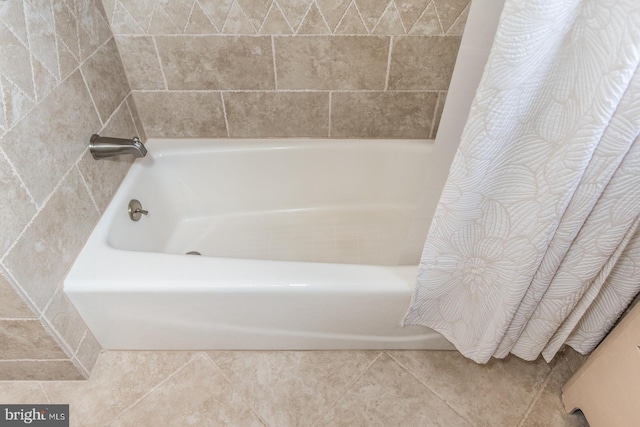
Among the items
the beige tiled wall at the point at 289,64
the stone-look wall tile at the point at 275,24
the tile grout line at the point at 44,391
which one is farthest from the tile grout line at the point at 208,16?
the tile grout line at the point at 44,391

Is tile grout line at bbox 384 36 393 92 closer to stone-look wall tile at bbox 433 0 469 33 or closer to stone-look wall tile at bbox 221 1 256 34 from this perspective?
stone-look wall tile at bbox 433 0 469 33

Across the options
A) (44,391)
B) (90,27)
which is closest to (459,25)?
(90,27)

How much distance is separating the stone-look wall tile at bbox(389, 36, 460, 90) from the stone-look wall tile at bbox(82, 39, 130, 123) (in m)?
0.93

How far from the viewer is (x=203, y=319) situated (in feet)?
3.82

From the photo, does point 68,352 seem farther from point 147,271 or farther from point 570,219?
point 570,219

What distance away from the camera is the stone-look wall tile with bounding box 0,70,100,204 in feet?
3.01

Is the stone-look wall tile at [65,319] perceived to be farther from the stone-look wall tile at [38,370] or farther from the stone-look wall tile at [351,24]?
the stone-look wall tile at [351,24]

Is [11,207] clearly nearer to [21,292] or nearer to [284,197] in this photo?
[21,292]

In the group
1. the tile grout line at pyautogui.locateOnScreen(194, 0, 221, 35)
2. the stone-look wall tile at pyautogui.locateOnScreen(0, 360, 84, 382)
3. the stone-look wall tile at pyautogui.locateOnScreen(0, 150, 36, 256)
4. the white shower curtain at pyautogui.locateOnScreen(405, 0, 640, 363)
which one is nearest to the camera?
the white shower curtain at pyautogui.locateOnScreen(405, 0, 640, 363)

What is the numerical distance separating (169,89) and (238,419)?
44.2 inches

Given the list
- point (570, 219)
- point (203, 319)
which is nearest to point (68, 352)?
point (203, 319)

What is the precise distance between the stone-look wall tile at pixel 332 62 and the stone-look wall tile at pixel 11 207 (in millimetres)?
856

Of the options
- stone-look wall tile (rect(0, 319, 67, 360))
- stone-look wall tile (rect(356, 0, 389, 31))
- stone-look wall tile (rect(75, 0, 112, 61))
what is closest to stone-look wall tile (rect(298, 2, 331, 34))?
stone-look wall tile (rect(356, 0, 389, 31))

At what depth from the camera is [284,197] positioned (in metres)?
1.69
